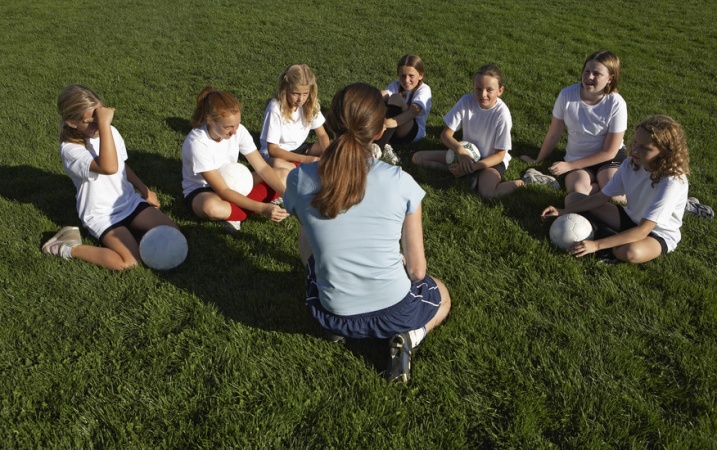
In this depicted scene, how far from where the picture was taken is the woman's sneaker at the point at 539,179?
218 inches

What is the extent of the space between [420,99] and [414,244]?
12.4 ft

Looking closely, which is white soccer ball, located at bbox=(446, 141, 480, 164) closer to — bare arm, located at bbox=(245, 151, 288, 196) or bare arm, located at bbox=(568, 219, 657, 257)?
bare arm, located at bbox=(568, 219, 657, 257)

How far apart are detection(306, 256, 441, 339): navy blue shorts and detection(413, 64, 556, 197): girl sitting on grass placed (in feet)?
7.50

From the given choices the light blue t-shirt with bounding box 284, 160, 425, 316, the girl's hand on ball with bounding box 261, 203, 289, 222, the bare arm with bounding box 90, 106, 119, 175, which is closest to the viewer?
the light blue t-shirt with bounding box 284, 160, 425, 316

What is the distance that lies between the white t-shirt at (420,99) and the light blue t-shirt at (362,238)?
377 cm

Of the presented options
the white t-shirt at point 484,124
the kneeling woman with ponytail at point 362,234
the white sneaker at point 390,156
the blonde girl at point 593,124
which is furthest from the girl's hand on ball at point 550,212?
the white sneaker at point 390,156

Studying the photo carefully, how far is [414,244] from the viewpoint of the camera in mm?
3168

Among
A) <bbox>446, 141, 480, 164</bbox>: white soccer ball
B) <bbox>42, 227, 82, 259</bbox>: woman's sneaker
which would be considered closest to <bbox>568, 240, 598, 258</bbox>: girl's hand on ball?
<bbox>446, 141, 480, 164</bbox>: white soccer ball

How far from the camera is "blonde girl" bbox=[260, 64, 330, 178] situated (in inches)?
214

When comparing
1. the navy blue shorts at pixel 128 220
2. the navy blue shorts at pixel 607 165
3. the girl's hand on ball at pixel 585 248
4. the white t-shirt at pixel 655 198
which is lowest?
the navy blue shorts at pixel 128 220

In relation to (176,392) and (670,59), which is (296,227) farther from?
(670,59)

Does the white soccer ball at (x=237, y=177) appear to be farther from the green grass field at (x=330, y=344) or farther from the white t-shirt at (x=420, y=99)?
the white t-shirt at (x=420, y=99)

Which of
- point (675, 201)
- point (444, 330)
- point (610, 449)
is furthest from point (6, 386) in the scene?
point (675, 201)

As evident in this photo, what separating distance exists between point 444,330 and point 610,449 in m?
1.20
